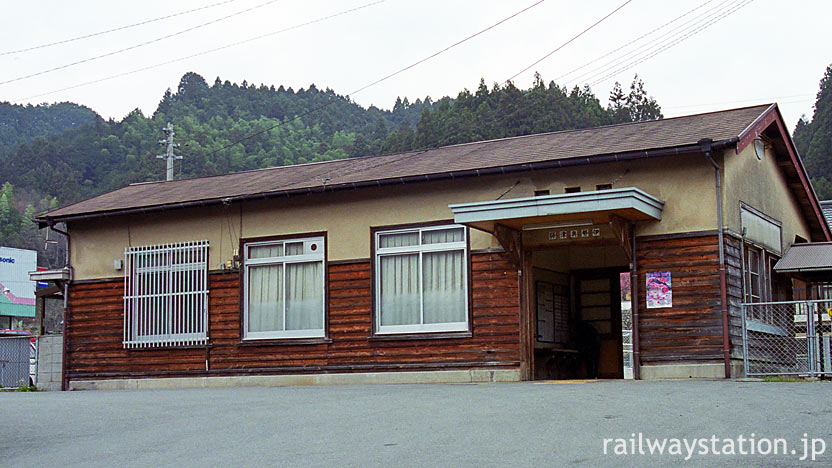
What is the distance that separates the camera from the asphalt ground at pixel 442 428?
7.98m

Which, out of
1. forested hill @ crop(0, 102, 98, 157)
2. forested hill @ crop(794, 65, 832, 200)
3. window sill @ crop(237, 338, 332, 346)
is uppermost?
forested hill @ crop(0, 102, 98, 157)

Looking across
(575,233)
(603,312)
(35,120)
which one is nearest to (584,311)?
(603,312)

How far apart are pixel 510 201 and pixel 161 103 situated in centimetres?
7354

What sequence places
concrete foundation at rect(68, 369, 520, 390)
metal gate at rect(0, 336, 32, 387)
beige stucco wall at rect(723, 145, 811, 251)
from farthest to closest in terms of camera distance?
1. metal gate at rect(0, 336, 32, 387)
2. concrete foundation at rect(68, 369, 520, 390)
3. beige stucco wall at rect(723, 145, 811, 251)

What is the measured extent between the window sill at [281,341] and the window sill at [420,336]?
1135mm

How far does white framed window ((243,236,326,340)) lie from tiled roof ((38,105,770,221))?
120cm

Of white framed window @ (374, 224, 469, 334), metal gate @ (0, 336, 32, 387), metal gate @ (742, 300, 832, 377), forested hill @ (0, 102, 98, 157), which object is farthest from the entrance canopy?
forested hill @ (0, 102, 98, 157)

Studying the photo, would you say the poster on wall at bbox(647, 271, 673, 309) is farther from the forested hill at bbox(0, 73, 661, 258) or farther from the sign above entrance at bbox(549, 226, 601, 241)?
the forested hill at bbox(0, 73, 661, 258)

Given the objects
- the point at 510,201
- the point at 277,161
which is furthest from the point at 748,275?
the point at 277,161

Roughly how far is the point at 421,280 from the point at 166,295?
5831mm

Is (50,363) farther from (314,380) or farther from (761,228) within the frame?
(761,228)

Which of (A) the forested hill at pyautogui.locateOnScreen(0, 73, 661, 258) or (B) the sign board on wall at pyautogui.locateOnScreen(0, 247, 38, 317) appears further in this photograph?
(B) the sign board on wall at pyautogui.locateOnScreen(0, 247, 38, 317)

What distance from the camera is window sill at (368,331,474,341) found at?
701 inches

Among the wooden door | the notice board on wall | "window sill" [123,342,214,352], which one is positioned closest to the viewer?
"window sill" [123,342,214,352]
